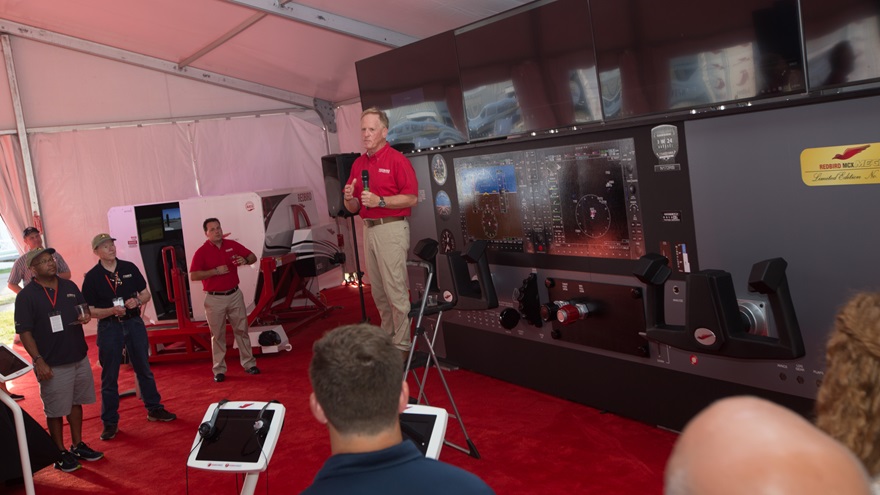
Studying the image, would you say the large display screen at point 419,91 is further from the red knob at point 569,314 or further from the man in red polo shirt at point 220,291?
the man in red polo shirt at point 220,291

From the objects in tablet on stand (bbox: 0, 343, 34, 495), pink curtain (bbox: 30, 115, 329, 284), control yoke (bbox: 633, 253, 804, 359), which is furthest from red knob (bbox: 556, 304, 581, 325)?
pink curtain (bbox: 30, 115, 329, 284)

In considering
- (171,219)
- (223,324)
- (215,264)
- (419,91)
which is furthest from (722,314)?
(171,219)

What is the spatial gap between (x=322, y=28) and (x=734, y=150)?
541 centimetres

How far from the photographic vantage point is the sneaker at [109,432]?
6277 millimetres

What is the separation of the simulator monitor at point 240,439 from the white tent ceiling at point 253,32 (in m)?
4.70

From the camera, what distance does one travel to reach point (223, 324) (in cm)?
790

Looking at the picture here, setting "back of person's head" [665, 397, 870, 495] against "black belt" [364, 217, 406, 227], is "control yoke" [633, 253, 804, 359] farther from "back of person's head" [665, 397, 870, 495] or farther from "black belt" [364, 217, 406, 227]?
"back of person's head" [665, 397, 870, 495]

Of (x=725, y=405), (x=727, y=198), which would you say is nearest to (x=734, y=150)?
(x=727, y=198)

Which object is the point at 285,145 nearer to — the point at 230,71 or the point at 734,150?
the point at 230,71

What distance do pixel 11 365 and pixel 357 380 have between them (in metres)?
3.73

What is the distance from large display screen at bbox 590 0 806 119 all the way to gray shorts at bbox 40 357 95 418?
14.2ft

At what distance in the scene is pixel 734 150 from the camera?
13.5 ft

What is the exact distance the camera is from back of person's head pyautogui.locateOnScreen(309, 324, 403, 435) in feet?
5.95

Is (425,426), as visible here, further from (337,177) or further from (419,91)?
(337,177)
